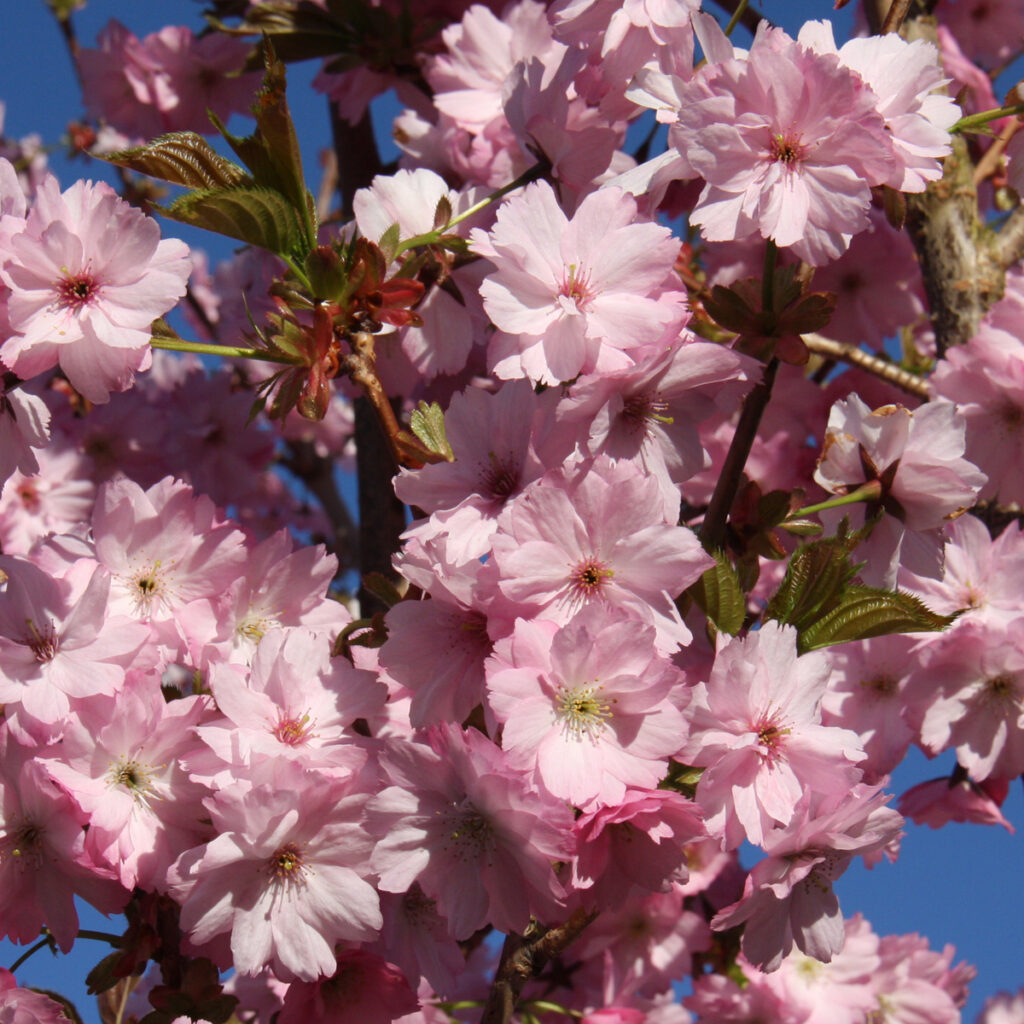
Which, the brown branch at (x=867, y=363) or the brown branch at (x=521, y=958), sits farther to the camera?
the brown branch at (x=867, y=363)

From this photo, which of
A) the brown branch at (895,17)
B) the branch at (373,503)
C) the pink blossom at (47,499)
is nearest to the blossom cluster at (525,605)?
the brown branch at (895,17)

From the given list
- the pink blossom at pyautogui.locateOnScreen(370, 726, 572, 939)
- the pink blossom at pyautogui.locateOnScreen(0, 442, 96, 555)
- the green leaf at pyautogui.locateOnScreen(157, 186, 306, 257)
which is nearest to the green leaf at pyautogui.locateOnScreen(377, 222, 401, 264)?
the green leaf at pyautogui.locateOnScreen(157, 186, 306, 257)

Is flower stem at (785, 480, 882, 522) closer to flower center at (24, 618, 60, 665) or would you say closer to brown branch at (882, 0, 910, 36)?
brown branch at (882, 0, 910, 36)

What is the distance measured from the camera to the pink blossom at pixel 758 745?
4.36 feet

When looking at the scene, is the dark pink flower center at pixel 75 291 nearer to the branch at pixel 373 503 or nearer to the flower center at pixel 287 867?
the flower center at pixel 287 867

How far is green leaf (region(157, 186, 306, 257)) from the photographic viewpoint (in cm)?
150

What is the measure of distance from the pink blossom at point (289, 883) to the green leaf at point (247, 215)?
0.75 metres

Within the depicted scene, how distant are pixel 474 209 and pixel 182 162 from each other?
448 millimetres

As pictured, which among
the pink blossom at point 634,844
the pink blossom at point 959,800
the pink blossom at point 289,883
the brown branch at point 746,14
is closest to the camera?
the pink blossom at point 634,844

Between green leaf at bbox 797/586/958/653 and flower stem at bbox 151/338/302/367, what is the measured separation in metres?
0.79

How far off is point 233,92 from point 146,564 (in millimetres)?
2167

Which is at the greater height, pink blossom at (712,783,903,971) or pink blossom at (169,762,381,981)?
pink blossom at (169,762,381,981)

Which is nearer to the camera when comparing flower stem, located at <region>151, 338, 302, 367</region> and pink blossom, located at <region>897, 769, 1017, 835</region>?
flower stem, located at <region>151, 338, 302, 367</region>

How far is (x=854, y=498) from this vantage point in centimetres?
158
